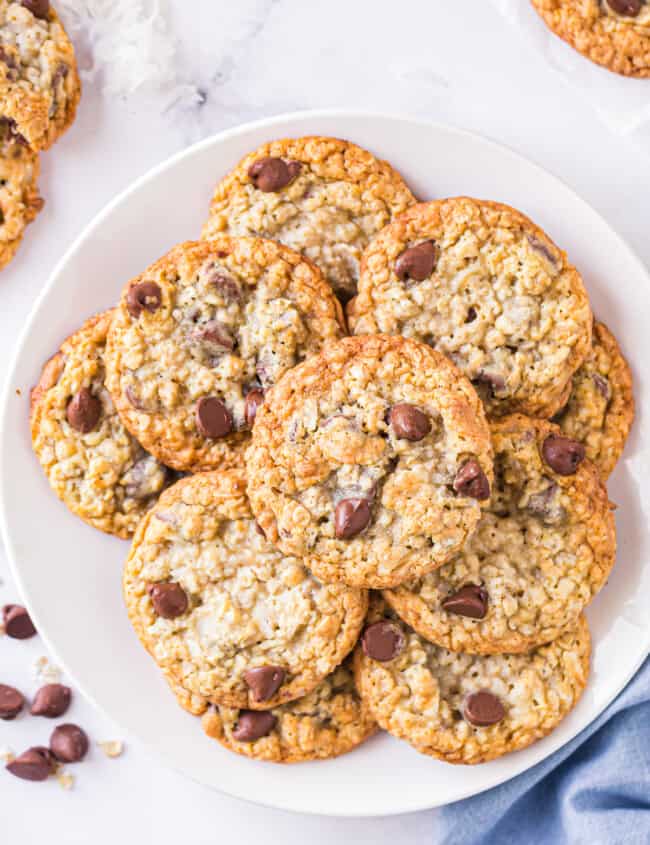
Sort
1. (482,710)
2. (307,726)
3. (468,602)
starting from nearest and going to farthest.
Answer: (468,602) < (482,710) < (307,726)

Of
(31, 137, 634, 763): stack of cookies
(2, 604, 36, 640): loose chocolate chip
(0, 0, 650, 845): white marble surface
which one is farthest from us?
(2, 604, 36, 640): loose chocolate chip

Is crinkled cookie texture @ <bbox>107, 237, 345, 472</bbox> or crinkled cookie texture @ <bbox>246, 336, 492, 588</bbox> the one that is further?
crinkled cookie texture @ <bbox>107, 237, 345, 472</bbox>

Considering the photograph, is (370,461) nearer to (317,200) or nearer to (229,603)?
(229,603)

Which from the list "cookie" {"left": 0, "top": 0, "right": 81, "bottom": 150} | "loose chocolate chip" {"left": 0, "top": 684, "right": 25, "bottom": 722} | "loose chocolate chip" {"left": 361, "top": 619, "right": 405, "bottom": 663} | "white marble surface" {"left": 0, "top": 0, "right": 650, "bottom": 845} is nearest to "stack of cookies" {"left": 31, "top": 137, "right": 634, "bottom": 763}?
"loose chocolate chip" {"left": 361, "top": 619, "right": 405, "bottom": 663}

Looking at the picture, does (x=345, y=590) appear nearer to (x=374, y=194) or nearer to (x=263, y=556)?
(x=263, y=556)

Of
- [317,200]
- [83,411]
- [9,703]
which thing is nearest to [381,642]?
[83,411]

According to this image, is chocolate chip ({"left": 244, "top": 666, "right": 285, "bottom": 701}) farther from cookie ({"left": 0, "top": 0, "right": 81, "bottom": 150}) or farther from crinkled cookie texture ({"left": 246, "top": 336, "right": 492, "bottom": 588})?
cookie ({"left": 0, "top": 0, "right": 81, "bottom": 150})
